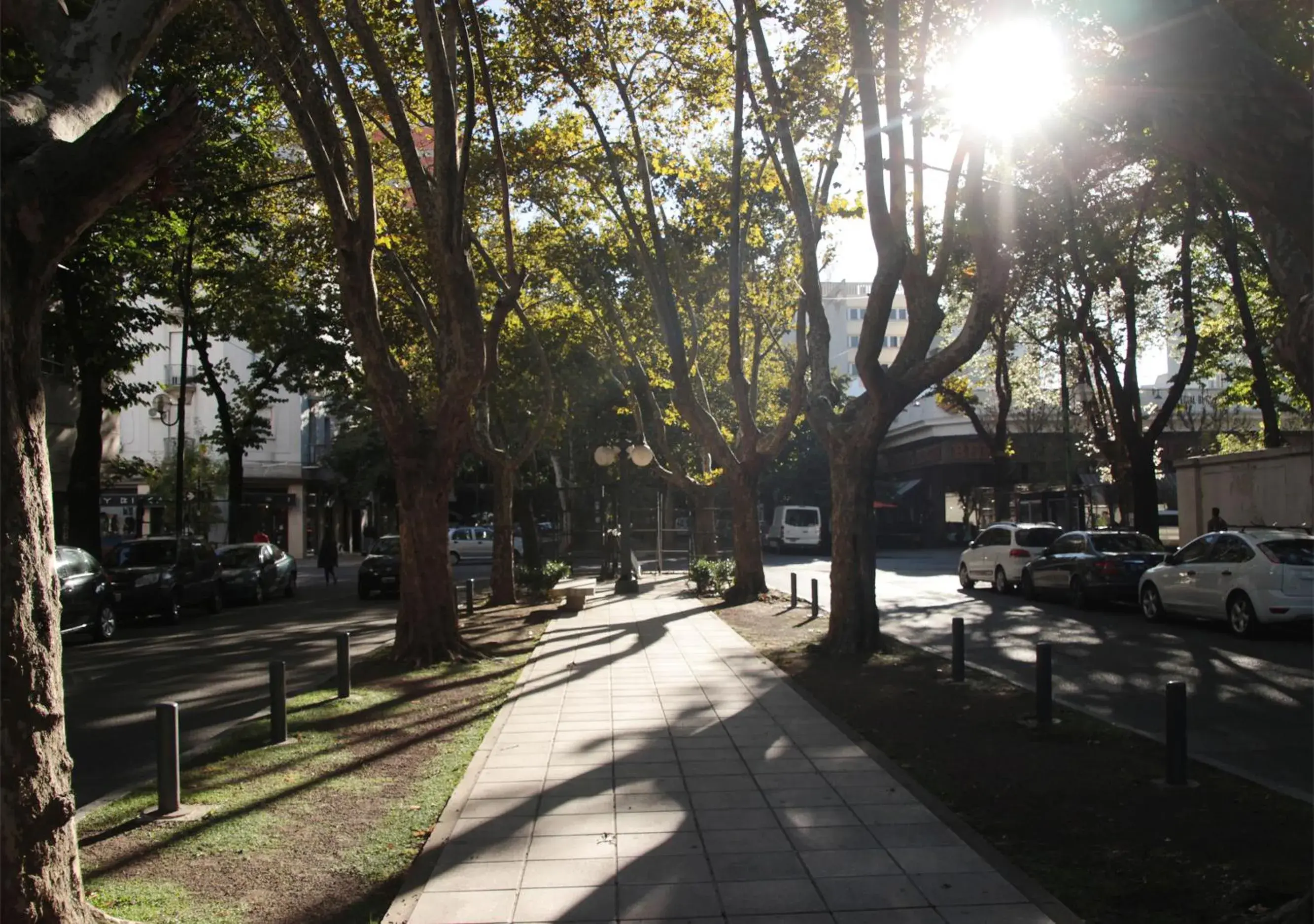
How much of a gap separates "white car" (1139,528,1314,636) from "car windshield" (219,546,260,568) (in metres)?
20.2

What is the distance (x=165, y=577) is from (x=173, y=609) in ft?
2.16

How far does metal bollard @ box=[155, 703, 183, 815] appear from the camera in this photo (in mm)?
6809

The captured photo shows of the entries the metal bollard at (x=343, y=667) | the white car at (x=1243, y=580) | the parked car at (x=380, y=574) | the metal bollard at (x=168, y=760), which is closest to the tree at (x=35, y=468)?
the metal bollard at (x=168, y=760)

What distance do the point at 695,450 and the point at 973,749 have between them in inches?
1188

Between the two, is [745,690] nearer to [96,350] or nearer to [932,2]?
[932,2]

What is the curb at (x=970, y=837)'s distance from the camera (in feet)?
16.1

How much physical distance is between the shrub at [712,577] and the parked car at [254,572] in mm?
10644

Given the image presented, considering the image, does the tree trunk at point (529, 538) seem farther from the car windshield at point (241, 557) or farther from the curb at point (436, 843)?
the curb at point (436, 843)

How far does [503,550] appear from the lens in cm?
2267

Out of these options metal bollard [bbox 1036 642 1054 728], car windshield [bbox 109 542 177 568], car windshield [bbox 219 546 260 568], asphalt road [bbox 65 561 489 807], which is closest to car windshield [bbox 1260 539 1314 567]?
metal bollard [bbox 1036 642 1054 728]

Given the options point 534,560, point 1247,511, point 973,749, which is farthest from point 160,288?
point 1247,511

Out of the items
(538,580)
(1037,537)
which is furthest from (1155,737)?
(538,580)

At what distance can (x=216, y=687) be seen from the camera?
12766 millimetres

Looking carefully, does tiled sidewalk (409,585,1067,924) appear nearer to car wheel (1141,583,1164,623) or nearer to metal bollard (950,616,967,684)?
metal bollard (950,616,967,684)
